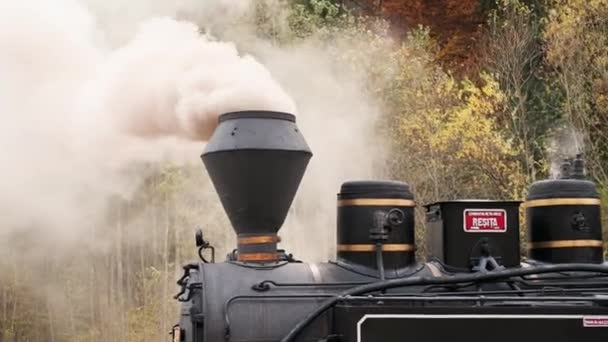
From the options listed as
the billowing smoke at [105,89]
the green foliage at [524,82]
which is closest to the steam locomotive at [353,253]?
the billowing smoke at [105,89]

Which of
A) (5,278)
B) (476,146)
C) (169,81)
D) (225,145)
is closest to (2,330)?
(5,278)

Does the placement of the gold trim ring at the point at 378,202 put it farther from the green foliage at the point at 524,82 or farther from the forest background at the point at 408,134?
the green foliage at the point at 524,82

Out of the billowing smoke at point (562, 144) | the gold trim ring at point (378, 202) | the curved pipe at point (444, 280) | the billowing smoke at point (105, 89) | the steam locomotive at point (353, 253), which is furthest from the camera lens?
the billowing smoke at point (562, 144)

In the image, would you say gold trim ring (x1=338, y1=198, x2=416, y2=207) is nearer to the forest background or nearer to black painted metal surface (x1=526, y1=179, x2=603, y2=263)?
black painted metal surface (x1=526, y1=179, x2=603, y2=263)

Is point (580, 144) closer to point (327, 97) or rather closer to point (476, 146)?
point (476, 146)

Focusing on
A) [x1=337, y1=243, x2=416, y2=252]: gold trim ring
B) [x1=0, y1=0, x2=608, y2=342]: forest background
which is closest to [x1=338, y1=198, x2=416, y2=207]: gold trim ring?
[x1=337, y1=243, x2=416, y2=252]: gold trim ring

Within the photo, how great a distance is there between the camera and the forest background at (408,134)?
13.3m

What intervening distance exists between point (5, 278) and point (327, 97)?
7.66 m

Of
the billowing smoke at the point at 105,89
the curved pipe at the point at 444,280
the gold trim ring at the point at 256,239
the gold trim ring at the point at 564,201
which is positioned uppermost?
the billowing smoke at the point at 105,89

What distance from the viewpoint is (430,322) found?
4.11 m

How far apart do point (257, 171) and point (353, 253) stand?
0.71m

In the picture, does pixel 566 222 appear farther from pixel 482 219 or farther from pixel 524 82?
pixel 524 82

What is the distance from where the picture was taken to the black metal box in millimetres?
5086

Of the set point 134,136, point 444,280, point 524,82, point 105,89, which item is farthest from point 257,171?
point 524,82
